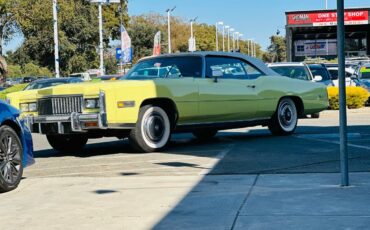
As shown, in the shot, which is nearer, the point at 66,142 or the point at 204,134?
the point at 66,142

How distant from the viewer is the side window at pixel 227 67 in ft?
35.0

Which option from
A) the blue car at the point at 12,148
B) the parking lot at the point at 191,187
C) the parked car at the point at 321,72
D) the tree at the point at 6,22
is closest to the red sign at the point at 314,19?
the tree at the point at 6,22

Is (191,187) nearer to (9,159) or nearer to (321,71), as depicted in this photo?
(9,159)

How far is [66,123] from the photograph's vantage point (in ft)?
30.3

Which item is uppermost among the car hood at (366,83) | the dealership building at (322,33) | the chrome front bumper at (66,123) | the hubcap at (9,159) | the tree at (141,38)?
the tree at (141,38)

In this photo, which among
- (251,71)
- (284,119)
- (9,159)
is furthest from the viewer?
(284,119)

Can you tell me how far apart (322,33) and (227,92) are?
4225 cm

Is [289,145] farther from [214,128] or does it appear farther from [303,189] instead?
[303,189]

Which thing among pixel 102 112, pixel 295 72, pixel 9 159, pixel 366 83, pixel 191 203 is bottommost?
pixel 191 203

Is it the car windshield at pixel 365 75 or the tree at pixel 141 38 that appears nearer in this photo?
the car windshield at pixel 365 75

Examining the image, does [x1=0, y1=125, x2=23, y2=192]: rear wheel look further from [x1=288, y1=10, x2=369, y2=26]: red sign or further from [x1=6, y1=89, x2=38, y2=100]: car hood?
[x1=288, y1=10, x2=369, y2=26]: red sign

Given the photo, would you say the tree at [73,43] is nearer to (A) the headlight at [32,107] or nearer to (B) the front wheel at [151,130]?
(A) the headlight at [32,107]

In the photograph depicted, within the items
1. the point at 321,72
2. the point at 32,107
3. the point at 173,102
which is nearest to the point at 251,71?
the point at 173,102

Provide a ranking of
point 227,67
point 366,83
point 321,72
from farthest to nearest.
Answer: point 366,83 < point 321,72 < point 227,67
